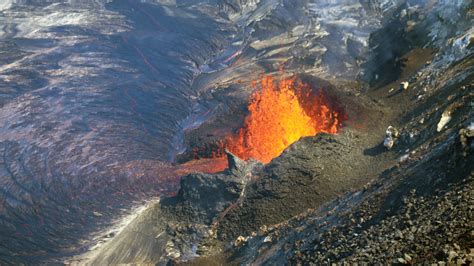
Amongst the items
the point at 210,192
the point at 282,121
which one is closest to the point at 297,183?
the point at 210,192

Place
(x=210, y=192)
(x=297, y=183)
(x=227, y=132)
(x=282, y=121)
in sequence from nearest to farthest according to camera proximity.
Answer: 1. (x=297, y=183)
2. (x=210, y=192)
3. (x=282, y=121)
4. (x=227, y=132)

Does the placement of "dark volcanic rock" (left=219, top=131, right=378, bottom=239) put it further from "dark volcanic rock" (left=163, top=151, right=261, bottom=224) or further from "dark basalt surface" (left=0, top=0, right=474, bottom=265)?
"dark volcanic rock" (left=163, top=151, right=261, bottom=224)

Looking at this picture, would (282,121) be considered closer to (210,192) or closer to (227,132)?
(227,132)

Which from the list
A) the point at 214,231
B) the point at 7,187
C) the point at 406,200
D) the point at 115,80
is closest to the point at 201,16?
the point at 115,80

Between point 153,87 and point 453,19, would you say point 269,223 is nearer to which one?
point 453,19

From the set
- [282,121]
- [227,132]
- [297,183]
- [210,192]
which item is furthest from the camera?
[227,132]

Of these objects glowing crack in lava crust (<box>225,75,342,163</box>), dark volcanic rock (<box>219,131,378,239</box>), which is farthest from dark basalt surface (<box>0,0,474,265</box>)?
glowing crack in lava crust (<box>225,75,342,163</box>)

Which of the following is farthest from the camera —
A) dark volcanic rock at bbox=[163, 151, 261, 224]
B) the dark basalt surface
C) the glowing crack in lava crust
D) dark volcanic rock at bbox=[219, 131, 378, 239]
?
the glowing crack in lava crust

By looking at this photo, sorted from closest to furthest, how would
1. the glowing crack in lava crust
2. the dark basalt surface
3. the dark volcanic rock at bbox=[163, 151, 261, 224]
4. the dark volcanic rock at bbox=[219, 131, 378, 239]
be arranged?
1. the dark basalt surface
2. the dark volcanic rock at bbox=[219, 131, 378, 239]
3. the dark volcanic rock at bbox=[163, 151, 261, 224]
4. the glowing crack in lava crust

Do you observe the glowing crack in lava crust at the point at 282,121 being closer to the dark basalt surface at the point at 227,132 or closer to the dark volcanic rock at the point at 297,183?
the dark basalt surface at the point at 227,132
